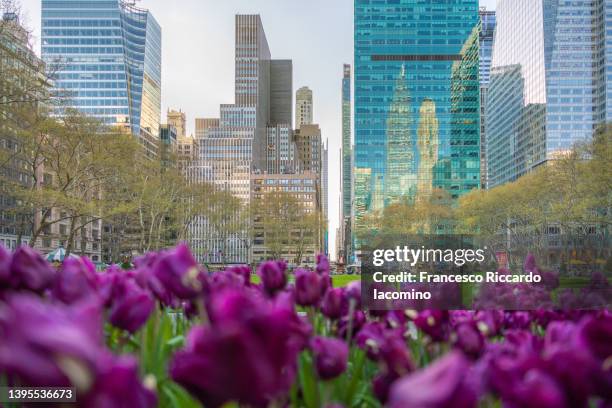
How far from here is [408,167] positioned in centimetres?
10881

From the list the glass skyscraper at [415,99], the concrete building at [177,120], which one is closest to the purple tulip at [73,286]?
the glass skyscraper at [415,99]

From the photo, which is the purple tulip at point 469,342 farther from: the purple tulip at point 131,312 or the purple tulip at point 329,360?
the purple tulip at point 131,312

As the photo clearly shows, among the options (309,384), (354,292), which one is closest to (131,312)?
(309,384)

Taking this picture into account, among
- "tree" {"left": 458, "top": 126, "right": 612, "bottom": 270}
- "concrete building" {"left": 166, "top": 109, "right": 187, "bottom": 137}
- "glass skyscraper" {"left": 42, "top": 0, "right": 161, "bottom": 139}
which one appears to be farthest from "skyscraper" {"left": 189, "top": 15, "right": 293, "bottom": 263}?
"tree" {"left": 458, "top": 126, "right": 612, "bottom": 270}

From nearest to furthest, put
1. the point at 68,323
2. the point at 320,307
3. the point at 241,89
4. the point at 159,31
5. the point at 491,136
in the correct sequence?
the point at 68,323 < the point at 320,307 < the point at 491,136 < the point at 159,31 < the point at 241,89

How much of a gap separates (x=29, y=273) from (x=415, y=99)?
11158cm

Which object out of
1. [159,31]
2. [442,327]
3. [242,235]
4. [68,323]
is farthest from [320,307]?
[159,31]

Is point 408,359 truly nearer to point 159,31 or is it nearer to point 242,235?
point 242,235

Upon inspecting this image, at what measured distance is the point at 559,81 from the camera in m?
110

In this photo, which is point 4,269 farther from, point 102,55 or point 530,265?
point 102,55

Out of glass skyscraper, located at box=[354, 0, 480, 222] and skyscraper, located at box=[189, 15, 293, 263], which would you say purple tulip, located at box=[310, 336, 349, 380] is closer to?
skyscraper, located at box=[189, 15, 293, 263]

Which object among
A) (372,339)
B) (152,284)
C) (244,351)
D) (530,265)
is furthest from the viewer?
(530,265)

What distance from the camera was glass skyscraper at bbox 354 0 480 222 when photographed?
10544cm

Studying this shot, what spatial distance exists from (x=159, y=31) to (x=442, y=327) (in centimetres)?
16355
